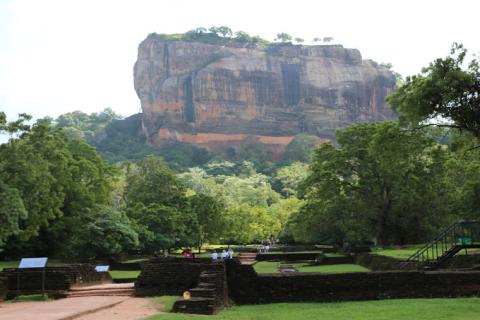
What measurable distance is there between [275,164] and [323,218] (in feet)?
322

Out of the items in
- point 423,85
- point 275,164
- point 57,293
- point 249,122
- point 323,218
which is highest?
point 249,122

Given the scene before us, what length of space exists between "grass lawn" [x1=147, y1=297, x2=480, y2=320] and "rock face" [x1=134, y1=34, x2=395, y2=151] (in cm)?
13474

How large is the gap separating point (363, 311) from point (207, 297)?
3719mm

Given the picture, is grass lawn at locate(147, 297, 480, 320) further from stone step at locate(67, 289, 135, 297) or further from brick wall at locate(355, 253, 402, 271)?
brick wall at locate(355, 253, 402, 271)

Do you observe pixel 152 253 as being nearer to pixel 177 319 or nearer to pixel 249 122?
pixel 177 319

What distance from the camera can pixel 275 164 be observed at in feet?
456

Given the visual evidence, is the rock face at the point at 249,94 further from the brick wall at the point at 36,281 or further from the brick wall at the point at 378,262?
the brick wall at the point at 36,281

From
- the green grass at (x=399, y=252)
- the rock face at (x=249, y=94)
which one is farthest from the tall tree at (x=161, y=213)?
the rock face at (x=249, y=94)

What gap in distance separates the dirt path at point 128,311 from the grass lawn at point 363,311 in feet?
3.22

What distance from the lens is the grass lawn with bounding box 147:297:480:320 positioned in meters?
12.2

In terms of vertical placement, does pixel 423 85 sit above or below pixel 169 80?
below

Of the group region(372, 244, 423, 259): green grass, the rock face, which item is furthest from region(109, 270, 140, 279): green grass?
the rock face

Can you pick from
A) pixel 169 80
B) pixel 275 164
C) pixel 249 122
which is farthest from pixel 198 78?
pixel 275 164

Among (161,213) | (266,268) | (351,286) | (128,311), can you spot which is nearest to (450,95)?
(351,286)
